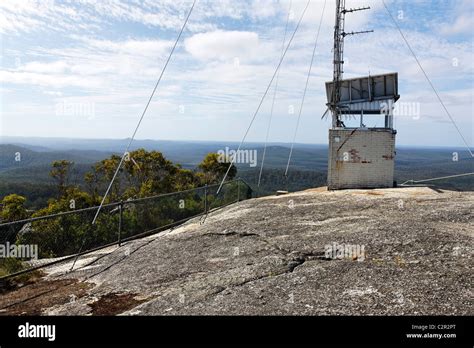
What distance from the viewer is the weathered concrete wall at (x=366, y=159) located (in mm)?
19750

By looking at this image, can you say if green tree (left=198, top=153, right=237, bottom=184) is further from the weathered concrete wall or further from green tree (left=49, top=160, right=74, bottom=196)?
the weathered concrete wall

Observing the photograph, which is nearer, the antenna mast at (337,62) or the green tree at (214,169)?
the antenna mast at (337,62)

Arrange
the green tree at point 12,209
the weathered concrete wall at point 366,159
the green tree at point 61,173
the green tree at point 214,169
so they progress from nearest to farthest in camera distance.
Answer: the weathered concrete wall at point 366,159
the green tree at point 12,209
the green tree at point 214,169
the green tree at point 61,173

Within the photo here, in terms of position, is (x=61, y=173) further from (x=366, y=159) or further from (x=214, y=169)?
(x=366, y=159)

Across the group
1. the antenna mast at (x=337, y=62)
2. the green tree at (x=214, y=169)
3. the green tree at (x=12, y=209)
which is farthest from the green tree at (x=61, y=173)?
the antenna mast at (x=337, y=62)

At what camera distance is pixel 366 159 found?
19750 mm

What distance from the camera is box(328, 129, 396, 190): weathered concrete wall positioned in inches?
778

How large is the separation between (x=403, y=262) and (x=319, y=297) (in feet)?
8.32

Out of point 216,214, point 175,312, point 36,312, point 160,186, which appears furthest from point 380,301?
point 160,186

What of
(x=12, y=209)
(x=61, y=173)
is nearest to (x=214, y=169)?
(x=61, y=173)

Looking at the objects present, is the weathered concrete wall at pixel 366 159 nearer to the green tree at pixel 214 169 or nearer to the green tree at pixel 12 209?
the green tree at pixel 214 169

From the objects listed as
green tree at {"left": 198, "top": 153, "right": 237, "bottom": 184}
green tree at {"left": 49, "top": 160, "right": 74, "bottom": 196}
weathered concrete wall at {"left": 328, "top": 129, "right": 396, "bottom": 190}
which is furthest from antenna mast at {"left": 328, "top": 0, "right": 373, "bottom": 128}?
green tree at {"left": 49, "top": 160, "right": 74, "bottom": 196}

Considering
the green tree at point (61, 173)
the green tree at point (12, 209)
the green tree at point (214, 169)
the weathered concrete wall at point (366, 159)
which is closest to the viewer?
the weathered concrete wall at point (366, 159)

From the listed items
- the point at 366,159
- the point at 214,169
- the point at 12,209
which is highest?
the point at 366,159
